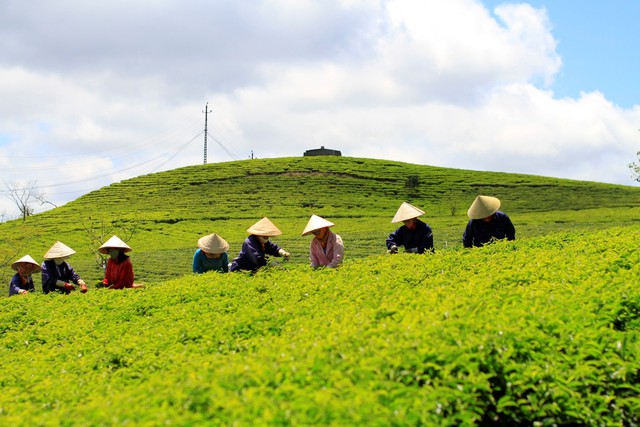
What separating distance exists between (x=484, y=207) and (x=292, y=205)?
54290 millimetres

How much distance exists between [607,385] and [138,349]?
454cm

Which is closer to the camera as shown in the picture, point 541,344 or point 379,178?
point 541,344

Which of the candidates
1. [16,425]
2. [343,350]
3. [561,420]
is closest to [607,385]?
[561,420]

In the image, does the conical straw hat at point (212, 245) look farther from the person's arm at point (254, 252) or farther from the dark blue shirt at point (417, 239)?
the dark blue shirt at point (417, 239)

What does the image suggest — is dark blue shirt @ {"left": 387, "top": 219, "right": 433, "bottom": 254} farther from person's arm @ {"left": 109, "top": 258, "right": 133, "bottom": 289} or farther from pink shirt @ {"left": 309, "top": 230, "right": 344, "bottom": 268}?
person's arm @ {"left": 109, "top": 258, "right": 133, "bottom": 289}

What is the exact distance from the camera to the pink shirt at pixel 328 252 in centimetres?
1081

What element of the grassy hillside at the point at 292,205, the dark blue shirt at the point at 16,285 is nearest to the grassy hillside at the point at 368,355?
the dark blue shirt at the point at 16,285

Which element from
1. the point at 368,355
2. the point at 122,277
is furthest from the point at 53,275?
the point at 368,355

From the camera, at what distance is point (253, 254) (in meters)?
11.3

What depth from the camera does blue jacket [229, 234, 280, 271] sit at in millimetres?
11281

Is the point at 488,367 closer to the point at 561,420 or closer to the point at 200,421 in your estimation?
the point at 561,420

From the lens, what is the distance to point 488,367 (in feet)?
15.0

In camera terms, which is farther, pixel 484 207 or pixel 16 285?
pixel 16 285

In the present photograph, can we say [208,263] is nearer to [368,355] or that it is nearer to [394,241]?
[394,241]
